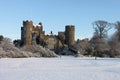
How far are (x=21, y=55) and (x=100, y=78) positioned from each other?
22.4 m

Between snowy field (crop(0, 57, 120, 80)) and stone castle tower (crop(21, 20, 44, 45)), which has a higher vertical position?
stone castle tower (crop(21, 20, 44, 45))

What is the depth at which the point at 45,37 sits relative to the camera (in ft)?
226

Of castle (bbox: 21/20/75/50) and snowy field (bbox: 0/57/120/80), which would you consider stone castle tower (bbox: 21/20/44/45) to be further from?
snowy field (bbox: 0/57/120/80)

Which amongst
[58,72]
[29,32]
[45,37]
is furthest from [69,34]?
[58,72]

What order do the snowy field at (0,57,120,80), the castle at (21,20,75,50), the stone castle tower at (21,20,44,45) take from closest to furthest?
the snowy field at (0,57,120,80) → the stone castle tower at (21,20,44,45) → the castle at (21,20,75,50)

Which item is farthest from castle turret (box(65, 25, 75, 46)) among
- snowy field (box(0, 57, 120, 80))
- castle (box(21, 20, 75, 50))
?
snowy field (box(0, 57, 120, 80))

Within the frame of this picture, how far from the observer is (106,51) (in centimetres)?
4756

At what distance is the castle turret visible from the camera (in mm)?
66863

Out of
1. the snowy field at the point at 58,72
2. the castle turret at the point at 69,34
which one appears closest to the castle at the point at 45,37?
the castle turret at the point at 69,34

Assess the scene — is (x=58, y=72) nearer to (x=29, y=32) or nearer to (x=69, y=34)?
(x=29, y=32)

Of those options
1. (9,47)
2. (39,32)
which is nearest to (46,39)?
(39,32)

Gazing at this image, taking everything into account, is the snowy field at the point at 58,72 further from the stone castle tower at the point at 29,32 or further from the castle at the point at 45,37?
the castle at the point at 45,37

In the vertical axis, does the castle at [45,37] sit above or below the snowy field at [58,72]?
above

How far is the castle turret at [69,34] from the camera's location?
6686cm
